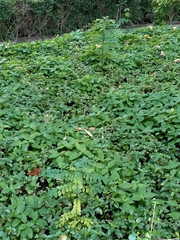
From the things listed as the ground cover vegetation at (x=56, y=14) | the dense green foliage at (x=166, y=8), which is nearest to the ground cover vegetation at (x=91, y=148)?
the dense green foliage at (x=166, y=8)

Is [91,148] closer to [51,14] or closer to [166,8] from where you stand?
[166,8]

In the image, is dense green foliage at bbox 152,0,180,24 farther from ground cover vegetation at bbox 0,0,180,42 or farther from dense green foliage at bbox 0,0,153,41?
dense green foliage at bbox 0,0,153,41

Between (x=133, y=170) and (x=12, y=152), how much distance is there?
939 millimetres

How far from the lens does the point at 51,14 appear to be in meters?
8.81

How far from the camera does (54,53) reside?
457 centimetres

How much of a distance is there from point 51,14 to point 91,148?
Result: 25.1 ft

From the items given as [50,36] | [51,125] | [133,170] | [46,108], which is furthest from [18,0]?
[133,170]

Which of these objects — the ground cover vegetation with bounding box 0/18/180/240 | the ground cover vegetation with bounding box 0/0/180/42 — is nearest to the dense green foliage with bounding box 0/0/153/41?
the ground cover vegetation with bounding box 0/0/180/42

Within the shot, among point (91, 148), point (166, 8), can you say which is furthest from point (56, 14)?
point (91, 148)

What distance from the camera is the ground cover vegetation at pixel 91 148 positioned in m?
1.64

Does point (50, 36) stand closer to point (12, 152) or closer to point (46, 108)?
point (46, 108)

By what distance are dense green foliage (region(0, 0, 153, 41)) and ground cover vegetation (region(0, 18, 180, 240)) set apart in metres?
4.14

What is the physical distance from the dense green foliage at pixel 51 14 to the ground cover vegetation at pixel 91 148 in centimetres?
414

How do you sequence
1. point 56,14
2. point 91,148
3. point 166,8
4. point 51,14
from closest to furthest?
1. point 91,148
2. point 166,8
3. point 51,14
4. point 56,14
